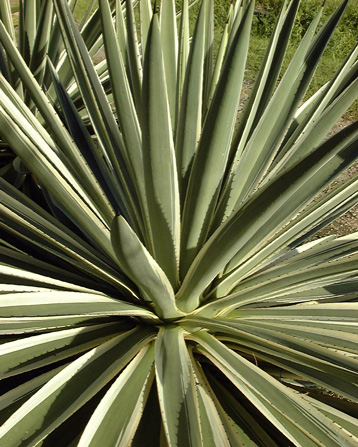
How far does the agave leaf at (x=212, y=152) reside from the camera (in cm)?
103

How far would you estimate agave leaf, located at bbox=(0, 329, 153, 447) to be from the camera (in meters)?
0.95

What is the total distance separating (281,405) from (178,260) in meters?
0.41

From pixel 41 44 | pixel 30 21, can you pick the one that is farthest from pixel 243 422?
pixel 30 21

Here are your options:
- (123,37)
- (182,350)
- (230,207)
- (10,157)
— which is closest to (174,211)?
(230,207)

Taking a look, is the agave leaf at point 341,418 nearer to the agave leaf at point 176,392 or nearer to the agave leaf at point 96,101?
the agave leaf at point 176,392

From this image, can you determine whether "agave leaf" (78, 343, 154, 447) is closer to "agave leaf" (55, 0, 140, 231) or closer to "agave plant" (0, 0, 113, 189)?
"agave leaf" (55, 0, 140, 231)

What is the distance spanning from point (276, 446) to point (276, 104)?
34.7 inches

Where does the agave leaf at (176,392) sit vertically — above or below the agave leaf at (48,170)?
below

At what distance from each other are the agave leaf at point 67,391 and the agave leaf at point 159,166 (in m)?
0.23

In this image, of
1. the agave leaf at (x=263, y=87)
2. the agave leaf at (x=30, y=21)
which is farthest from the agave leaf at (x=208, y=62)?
the agave leaf at (x=30, y=21)

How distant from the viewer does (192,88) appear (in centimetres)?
129

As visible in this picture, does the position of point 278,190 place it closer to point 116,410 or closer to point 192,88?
point 192,88

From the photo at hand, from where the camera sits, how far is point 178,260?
1229mm

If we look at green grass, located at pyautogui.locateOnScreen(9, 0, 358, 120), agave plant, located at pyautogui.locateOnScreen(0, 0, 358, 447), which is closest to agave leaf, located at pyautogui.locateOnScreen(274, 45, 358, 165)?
agave plant, located at pyautogui.locateOnScreen(0, 0, 358, 447)
